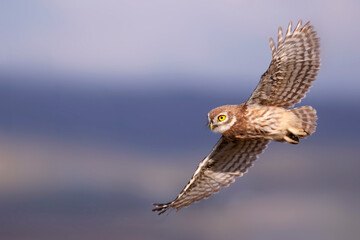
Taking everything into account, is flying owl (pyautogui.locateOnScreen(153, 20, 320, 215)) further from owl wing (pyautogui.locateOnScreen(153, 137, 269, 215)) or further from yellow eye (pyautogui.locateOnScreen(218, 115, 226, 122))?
owl wing (pyautogui.locateOnScreen(153, 137, 269, 215))

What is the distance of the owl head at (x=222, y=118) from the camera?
35.0 ft

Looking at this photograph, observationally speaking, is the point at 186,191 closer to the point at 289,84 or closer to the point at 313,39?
the point at 289,84

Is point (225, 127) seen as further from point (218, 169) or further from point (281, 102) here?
point (218, 169)

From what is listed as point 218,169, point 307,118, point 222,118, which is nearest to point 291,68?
point 307,118

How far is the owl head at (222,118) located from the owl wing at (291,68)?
1.41 feet

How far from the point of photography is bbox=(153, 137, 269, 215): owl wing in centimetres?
1189

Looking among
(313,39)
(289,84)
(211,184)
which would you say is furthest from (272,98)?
(211,184)

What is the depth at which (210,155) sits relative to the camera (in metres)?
11.9

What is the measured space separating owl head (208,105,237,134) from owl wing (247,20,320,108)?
430mm

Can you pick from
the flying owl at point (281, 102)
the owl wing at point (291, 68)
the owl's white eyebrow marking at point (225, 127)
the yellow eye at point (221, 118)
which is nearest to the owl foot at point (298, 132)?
the flying owl at point (281, 102)

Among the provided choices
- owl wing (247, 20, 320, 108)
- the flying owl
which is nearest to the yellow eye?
the flying owl

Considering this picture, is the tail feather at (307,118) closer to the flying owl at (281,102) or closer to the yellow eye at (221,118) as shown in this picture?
the flying owl at (281,102)

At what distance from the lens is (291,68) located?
34.8 ft

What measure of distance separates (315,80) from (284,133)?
1043 millimetres
